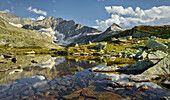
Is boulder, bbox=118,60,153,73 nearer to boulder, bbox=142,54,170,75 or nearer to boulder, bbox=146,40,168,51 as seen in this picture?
boulder, bbox=142,54,170,75

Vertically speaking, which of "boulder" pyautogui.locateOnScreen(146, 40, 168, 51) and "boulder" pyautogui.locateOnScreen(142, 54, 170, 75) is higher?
"boulder" pyautogui.locateOnScreen(146, 40, 168, 51)

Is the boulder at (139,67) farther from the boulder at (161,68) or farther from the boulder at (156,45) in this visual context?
the boulder at (156,45)

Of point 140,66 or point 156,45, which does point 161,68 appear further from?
point 156,45

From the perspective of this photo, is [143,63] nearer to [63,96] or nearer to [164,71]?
[164,71]

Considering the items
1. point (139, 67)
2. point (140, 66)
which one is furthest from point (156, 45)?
point (139, 67)

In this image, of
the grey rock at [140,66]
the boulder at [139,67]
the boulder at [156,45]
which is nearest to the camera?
the boulder at [139,67]

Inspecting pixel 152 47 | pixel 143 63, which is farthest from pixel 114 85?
pixel 152 47

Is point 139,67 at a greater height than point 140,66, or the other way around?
point 140,66

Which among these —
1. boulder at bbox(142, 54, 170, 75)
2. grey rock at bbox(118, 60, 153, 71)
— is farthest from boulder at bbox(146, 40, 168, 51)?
boulder at bbox(142, 54, 170, 75)

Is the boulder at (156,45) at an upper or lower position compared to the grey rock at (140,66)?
upper

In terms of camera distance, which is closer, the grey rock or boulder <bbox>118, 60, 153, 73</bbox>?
boulder <bbox>118, 60, 153, 73</bbox>

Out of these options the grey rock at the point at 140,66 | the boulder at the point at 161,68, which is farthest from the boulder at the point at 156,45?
the boulder at the point at 161,68

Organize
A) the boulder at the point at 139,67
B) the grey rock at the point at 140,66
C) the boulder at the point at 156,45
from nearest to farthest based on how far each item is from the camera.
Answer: the boulder at the point at 139,67 → the grey rock at the point at 140,66 → the boulder at the point at 156,45

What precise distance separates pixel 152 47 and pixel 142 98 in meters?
79.6
